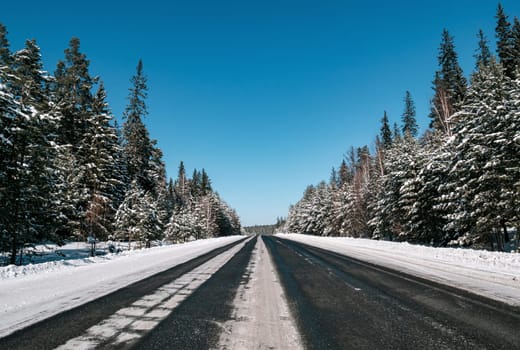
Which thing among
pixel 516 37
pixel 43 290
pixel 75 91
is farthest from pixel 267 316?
pixel 516 37

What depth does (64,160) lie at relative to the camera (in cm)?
1867

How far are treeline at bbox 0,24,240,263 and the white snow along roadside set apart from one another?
40.7ft

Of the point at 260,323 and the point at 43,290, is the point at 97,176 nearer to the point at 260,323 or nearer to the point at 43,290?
the point at 43,290

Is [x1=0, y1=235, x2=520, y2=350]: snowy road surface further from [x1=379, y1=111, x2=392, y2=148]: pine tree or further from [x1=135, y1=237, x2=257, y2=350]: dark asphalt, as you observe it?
[x1=379, y1=111, x2=392, y2=148]: pine tree

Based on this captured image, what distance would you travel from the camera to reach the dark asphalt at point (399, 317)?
9.77 ft

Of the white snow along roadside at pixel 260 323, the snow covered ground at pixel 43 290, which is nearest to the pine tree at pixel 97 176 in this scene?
the snow covered ground at pixel 43 290

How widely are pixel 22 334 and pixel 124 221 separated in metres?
26.0

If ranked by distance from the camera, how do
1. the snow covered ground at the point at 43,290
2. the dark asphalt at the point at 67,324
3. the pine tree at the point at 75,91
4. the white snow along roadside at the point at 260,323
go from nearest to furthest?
the white snow along roadside at the point at 260,323 → the dark asphalt at the point at 67,324 → the snow covered ground at the point at 43,290 → the pine tree at the point at 75,91

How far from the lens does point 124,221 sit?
1053 inches

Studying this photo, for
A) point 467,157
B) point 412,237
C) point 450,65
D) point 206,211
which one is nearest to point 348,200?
point 412,237

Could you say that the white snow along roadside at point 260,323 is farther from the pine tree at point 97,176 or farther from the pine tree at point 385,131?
the pine tree at point 385,131

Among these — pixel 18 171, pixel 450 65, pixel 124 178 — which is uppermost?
pixel 450 65

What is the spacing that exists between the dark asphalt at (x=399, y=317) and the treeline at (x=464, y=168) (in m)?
12.6

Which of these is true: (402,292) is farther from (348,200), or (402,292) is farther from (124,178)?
(348,200)
